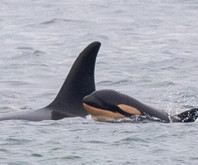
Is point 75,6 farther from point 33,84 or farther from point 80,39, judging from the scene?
point 33,84

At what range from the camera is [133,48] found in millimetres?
28141

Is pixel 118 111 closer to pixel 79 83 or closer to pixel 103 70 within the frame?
pixel 79 83

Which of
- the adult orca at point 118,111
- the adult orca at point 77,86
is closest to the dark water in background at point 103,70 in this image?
the adult orca at point 118,111

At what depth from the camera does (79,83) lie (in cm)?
1719

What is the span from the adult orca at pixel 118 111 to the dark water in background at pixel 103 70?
28 centimetres

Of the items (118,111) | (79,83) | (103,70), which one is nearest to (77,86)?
(79,83)

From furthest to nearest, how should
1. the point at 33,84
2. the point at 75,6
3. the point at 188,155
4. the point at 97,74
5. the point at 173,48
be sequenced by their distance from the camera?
the point at 75,6 < the point at 173,48 < the point at 97,74 < the point at 33,84 < the point at 188,155

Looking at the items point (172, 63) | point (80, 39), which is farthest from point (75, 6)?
point (172, 63)

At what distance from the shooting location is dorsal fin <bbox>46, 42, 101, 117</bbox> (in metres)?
17.1

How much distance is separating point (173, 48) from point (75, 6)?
1261cm

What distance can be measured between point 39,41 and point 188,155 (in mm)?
16620

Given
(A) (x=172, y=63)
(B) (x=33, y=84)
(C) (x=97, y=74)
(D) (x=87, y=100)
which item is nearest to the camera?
(D) (x=87, y=100)

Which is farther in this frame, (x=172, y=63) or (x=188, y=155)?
(x=172, y=63)

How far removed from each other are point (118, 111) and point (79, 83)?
1062mm
